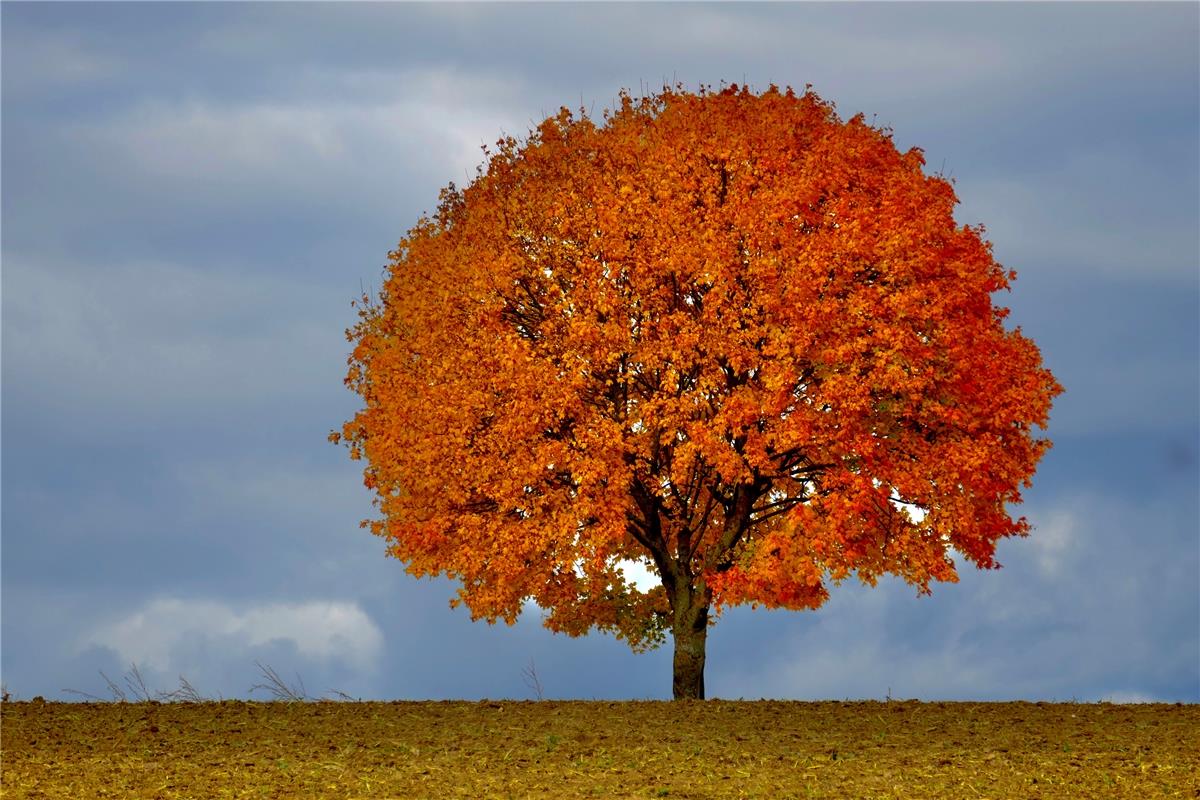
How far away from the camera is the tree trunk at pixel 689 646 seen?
26.8 metres

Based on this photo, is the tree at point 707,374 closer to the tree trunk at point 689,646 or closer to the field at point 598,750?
the tree trunk at point 689,646

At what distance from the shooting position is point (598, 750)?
19.6 meters

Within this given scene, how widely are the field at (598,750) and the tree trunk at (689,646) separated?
2107 mm

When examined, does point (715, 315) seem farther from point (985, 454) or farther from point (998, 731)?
point (998, 731)

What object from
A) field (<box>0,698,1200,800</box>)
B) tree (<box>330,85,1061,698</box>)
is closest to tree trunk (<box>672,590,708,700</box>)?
tree (<box>330,85,1061,698</box>)

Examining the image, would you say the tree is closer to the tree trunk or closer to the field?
the tree trunk

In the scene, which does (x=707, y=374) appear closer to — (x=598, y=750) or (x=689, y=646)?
(x=689, y=646)

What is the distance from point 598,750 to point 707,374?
7.92 m

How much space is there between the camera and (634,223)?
990 inches

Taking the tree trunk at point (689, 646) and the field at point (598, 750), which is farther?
the tree trunk at point (689, 646)

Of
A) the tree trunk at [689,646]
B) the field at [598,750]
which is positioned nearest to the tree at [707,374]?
the tree trunk at [689,646]

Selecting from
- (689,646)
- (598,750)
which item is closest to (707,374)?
(689,646)

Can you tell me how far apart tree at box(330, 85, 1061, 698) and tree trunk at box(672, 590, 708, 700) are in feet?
0.16

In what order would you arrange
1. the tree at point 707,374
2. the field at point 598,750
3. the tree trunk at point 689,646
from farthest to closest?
the tree trunk at point 689,646
the tree at point 707,374
the field at point 598,750
